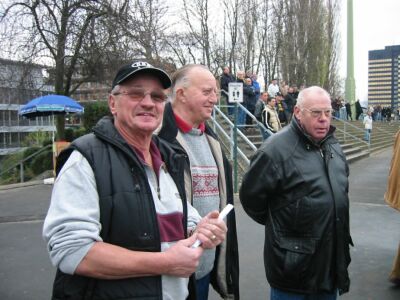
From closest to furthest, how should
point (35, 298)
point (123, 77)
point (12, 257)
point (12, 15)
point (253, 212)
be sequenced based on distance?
point (123, 77)
point (253, 212)
point (35, 298)
point (12, 257)
point (12, 15)

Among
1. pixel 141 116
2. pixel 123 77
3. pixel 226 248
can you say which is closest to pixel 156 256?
pixel 141 116

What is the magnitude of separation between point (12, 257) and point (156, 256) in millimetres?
4607

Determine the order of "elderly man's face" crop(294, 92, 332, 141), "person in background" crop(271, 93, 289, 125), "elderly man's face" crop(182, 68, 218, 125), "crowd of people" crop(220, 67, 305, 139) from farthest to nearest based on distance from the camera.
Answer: "person in background" crop(271, 93, 289, 125) < "crowd of people" crop(220, 67, 305, 139) < "elderly man's face" crop(294, 92, 332, 141) < "elderly man's face" crop(182, 68, 218, 125)

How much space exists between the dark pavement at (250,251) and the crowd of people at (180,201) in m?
1.64

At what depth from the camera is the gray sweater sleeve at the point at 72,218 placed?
1.38 metres

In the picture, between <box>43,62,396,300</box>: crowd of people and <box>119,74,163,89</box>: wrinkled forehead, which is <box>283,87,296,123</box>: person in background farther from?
<box>119,74,163,89</box>: wrinkled forehead

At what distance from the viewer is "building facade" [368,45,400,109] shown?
7275 cm

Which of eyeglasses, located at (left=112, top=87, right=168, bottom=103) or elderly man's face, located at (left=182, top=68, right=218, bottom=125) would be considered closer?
eyeglasses, located at (left=112, top=87, right=168, bottom=103)

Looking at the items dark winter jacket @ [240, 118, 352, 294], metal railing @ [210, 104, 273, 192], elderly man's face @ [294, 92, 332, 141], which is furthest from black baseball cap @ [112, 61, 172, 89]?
metal railing @ [210, 104, 273, 192]

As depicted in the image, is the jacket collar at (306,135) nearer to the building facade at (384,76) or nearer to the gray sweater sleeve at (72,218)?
the gray sweater sleeve at (72,218)

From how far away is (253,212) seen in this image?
3.02m

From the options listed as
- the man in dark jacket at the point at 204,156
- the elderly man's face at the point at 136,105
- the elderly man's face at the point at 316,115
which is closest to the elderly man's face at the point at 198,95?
the man in dark jacket at the point at 204,156

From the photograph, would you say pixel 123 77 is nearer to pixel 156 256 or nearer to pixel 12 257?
pixel 156 256

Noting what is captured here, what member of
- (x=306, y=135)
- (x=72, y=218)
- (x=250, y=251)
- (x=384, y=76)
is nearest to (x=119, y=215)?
(x=72, y=218)
